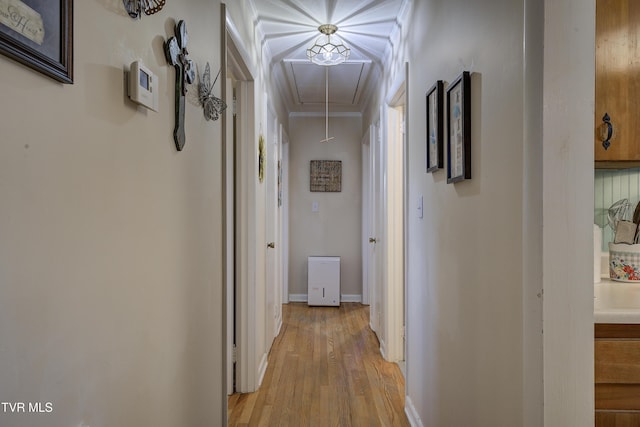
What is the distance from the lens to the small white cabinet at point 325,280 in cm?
480

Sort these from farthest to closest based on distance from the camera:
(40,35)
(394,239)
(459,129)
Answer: (394,239)
(459,129)
(40,35)

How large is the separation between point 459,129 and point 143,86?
42.0 inches

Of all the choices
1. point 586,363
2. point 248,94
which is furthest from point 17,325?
point 248,94

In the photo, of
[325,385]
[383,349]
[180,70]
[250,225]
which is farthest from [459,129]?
[383,349]

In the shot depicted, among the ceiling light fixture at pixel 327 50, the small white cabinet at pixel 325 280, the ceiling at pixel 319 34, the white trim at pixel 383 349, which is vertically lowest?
the white trim at pixel 383 349

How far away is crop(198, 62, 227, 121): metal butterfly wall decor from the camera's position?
57.7 inches

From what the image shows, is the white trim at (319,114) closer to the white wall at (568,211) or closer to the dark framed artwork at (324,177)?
the dark framed artwork at (324,177)

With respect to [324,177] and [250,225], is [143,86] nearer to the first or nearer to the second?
[250,225]

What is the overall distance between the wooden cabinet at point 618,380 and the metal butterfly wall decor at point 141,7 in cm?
148

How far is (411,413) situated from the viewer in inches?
87.3

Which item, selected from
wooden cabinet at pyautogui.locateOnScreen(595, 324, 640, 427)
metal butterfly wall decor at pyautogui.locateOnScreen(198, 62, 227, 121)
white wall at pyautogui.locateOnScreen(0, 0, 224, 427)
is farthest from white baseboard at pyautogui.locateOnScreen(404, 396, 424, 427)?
metal butterfly wall decor at pyautogui.locateOnScreen(198, 62, 227, 121)

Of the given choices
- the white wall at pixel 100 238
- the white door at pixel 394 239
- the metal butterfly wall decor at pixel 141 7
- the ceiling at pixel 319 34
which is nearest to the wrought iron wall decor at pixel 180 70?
the white wall at pixel 100 238

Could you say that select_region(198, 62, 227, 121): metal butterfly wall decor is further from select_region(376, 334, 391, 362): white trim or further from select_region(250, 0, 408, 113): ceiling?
select_region(376, 334, 391, 362): white trim

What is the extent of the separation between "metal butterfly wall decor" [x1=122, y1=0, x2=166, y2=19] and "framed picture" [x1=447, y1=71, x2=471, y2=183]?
99 centimetres
